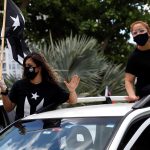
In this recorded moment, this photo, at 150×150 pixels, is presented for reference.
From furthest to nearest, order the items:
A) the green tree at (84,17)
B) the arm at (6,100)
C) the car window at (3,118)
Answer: the green tree at (84,17) → the car window at (3,118) → the arm at (6,100)

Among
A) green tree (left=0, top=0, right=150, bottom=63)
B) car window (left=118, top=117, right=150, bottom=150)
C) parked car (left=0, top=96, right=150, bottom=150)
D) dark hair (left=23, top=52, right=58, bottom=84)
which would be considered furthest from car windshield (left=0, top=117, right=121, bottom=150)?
green tree (left=0, top=0, right=150, bottom=63)

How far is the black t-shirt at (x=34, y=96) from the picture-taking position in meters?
5.89

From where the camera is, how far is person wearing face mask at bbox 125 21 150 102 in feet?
19.4

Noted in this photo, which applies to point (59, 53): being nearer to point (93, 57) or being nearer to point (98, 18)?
point (93, 57)

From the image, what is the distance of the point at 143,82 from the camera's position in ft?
19.5

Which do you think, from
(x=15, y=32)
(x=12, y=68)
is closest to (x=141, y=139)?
(x=15, y=32)

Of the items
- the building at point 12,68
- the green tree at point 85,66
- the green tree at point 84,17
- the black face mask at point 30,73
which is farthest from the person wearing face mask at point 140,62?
the green tree at point 84,17

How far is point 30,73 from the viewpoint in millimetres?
5922

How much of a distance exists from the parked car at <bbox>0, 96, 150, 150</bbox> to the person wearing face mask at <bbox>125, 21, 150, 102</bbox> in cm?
135

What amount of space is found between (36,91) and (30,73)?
19cm

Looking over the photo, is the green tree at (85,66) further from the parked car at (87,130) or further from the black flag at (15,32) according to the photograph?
the parked car at (87,130)

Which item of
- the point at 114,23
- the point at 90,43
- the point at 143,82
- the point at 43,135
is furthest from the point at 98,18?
the point at 43,135

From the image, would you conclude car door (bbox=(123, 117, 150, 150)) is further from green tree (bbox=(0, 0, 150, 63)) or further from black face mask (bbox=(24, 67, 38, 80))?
green tree (bbox=(0, 0, 150, 63))

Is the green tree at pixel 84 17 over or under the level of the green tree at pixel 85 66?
over
